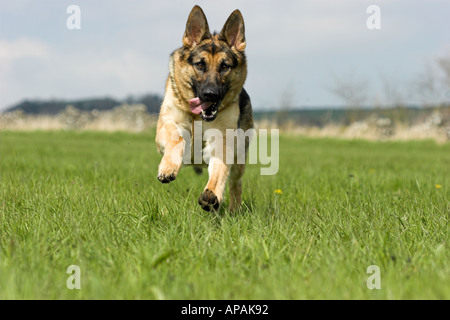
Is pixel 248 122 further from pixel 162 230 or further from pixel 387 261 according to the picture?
pixel 387 261

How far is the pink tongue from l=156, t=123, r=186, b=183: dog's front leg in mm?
239

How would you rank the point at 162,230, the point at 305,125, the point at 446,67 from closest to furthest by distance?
1. the point at 162,230
2. the point at 446,67
3. the point at 305,125

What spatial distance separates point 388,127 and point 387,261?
2200cm

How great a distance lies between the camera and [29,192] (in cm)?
434

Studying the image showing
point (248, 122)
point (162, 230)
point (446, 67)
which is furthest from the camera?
point (446, 67)

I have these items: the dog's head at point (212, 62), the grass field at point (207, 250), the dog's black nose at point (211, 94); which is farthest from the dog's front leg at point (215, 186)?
the dog's black nose at point (211, 94)

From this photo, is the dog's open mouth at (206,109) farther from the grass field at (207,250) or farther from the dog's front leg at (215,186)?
the grass field at (207,250)

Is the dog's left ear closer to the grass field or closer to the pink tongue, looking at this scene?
the pink tongue

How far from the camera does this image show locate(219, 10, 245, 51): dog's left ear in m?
4.31

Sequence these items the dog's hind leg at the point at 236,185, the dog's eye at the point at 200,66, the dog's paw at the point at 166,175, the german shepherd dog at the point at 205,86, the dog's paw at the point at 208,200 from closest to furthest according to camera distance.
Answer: the dog's paw at the point at 208,200, the dog's paw at the point at 166,175, the german shepherd dog at the point at 205,86, the dog's eye at the point at 200,66, the dog's hind leg at the point at 236,185

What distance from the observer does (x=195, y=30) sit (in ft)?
14.2

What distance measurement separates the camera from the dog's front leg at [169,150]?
361 centimetres

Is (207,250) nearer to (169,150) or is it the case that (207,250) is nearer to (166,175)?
(166,175)
